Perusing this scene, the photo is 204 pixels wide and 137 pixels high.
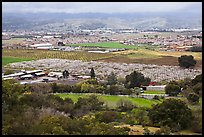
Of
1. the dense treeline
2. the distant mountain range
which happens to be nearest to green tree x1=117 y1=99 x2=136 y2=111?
the dense treeline

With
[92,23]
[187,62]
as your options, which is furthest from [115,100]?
[92,23]

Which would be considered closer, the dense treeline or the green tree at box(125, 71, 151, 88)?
the dense treeline

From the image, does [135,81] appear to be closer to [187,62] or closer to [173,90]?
[173,90]

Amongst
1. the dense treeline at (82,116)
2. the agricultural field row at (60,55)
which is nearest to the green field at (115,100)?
the dense treeline at (82,116)

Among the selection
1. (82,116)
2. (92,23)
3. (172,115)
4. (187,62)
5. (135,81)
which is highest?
(172,115)

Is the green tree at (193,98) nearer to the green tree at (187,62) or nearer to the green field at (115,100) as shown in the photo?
the green field at (115,100)

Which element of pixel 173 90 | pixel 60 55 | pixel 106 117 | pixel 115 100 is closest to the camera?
pixel 106 117

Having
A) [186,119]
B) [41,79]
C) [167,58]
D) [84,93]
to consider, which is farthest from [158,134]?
[167,58]

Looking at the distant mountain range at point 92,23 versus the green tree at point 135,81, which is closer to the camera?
the green tree at point 135,81

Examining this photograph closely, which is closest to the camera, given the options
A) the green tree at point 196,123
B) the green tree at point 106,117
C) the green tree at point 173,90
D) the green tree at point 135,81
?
the green tree at point 196,123

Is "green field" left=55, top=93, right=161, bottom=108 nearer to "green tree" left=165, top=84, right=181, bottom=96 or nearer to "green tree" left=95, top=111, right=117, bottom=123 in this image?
"green tree" left=165, top=84, right=181, bottom=96
